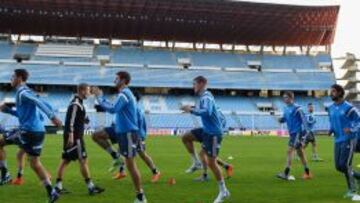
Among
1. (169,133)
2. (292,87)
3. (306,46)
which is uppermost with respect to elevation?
(306,46)

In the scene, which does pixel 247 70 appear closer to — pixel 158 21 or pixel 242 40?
pixel 242 40

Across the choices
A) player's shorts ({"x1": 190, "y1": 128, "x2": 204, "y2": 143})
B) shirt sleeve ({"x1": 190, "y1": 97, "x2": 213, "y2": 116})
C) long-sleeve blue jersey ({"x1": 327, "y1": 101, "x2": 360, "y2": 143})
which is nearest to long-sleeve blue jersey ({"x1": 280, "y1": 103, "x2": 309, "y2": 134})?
player's shorts ({"x1": 190, "y1": 128, "x2": 204, "y2": 143})

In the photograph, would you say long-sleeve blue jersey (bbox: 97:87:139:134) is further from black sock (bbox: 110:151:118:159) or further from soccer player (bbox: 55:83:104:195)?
black sock (bbox: 110:151:118:159)

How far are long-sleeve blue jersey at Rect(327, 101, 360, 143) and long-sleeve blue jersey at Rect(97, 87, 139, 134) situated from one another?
4.06m

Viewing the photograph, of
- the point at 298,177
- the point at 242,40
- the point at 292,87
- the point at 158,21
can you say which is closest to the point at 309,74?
the point at 292,87

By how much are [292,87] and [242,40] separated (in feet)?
28.2

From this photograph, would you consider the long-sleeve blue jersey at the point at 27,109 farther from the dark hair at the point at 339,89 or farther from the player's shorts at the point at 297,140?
the player's shorts at the point at 297,140

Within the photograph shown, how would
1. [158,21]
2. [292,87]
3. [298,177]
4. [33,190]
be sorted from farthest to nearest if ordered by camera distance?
[292,87], [158,21], [298,177], [33,190]

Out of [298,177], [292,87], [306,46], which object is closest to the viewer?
[298,177]

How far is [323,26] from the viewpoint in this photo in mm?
80125

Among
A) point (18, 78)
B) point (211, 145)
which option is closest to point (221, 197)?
point (211, 145)

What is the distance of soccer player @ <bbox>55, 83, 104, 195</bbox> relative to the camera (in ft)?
41.2

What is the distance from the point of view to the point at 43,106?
35.6 feet

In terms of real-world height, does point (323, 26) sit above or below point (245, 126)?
above
